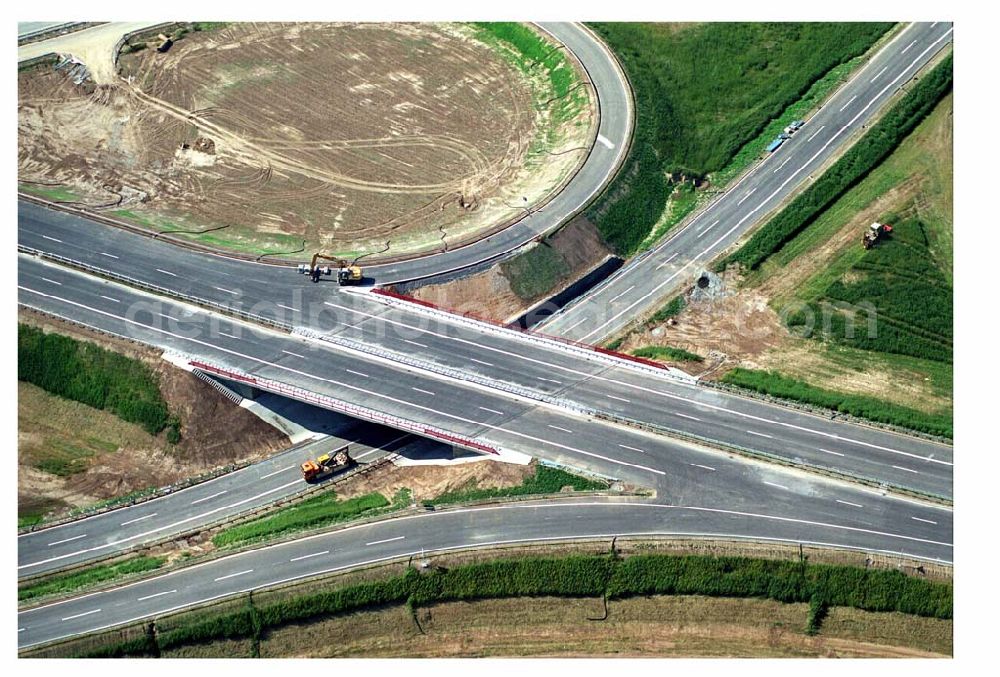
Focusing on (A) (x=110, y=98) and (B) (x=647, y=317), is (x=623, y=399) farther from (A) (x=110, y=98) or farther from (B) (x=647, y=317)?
(A) (x=110, y=98)

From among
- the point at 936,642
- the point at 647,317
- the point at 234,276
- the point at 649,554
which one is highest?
the point at 234,276

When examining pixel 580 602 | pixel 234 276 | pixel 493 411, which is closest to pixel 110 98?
pixel 234 276

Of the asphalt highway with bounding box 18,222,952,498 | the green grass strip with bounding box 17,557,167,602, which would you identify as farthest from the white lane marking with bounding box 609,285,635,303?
the green grass strip with bounding box 17,557,167,602

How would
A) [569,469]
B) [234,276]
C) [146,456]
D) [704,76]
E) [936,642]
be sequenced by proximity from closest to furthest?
1. [936,642]
2. [569,469]
3. [146,456]
4. [234,276]
5. [704,76]

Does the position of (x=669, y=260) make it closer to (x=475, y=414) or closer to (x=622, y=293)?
(x=622, y=293)

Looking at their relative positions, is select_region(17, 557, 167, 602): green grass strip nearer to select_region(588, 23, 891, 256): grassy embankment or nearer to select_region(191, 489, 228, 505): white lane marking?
select_region(191, 489, 228, 505): white lane marking

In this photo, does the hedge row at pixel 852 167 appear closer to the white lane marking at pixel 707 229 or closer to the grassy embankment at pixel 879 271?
the grassy embankment at pixel 879 271
